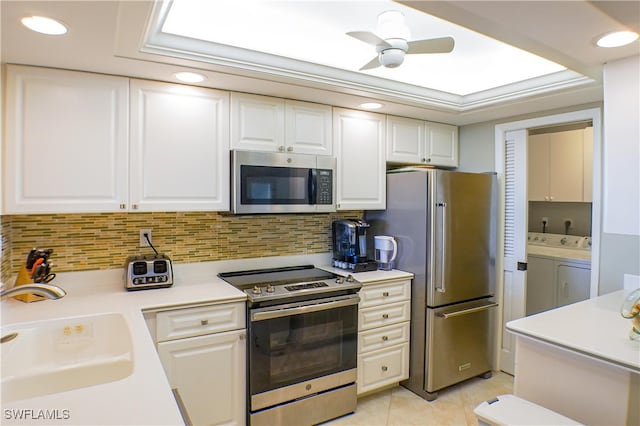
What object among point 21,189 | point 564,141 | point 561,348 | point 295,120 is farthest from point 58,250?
point 564,141

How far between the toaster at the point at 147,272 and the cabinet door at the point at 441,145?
2.25 metres

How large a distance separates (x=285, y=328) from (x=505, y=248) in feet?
6.61

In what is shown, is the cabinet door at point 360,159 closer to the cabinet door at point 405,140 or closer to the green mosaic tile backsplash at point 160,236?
the cabinet door at point 405,140

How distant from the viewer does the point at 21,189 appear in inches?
74.3

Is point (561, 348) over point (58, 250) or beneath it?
beneath

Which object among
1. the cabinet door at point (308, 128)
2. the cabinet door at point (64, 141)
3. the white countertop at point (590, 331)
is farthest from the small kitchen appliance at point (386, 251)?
the cabinet door at point (64, 141)

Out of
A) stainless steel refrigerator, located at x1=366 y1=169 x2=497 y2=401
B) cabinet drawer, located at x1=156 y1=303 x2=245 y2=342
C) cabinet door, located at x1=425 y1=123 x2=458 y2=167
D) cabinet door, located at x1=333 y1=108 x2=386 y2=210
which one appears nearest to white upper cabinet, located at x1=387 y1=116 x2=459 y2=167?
cabinet door, located at x1=425 y1=123 x2=458 y2=167

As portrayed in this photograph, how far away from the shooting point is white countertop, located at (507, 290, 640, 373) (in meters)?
1.40

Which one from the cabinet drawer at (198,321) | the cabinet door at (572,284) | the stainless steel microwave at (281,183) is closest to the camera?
the cabinet drawer at (198,321)

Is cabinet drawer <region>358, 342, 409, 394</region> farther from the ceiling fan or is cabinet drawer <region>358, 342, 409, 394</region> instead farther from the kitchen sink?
the ceiling fan

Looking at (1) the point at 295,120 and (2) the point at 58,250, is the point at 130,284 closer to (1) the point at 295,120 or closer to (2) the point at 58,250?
(2) the point at 58,250

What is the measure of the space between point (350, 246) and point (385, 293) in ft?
1.44

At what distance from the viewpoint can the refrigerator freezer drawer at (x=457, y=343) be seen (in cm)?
272

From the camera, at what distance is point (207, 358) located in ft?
6.81
